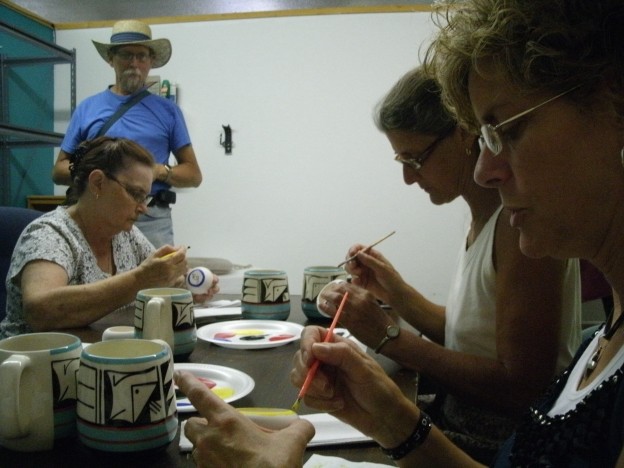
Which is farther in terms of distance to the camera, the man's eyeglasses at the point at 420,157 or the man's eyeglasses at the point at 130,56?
the man's eyeglasses at the point at 130,56

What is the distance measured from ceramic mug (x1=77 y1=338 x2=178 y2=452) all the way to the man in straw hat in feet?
6.48

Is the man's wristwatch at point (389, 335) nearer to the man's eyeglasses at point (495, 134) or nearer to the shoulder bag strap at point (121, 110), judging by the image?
the man's eyeglasses at point (495, 134)

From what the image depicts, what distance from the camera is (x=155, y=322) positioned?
100cm

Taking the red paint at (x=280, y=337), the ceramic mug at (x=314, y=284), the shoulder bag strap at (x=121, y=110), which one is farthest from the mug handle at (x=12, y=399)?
the shoulder bag strap at (x=121, y=110)

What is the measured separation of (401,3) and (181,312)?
3353 millimetres

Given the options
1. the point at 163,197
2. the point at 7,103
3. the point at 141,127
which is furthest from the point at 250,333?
the point at 7,103

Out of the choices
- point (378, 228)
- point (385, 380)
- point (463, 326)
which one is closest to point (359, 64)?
point (378, 228)

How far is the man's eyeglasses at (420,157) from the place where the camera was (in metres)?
1.32

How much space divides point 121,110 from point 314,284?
5.49ft

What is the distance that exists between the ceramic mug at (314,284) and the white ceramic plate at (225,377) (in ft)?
1.60

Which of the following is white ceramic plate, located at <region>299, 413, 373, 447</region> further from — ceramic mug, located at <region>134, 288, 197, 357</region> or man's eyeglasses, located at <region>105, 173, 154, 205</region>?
man's eyeglasses, located at <region>105, 173, 154, 205</region>

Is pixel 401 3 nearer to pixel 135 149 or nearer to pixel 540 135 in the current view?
pixel 135 149

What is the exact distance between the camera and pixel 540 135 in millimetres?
646

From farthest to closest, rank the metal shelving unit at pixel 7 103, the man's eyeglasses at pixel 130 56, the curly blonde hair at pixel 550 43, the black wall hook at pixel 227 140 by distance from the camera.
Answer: the black wall hook at pixel 227 140 → the metal shelving unit at pixel 7 103 → the man's eyeglasses at pixel 130 56 → the curly blonde hair at pixel 550 43
